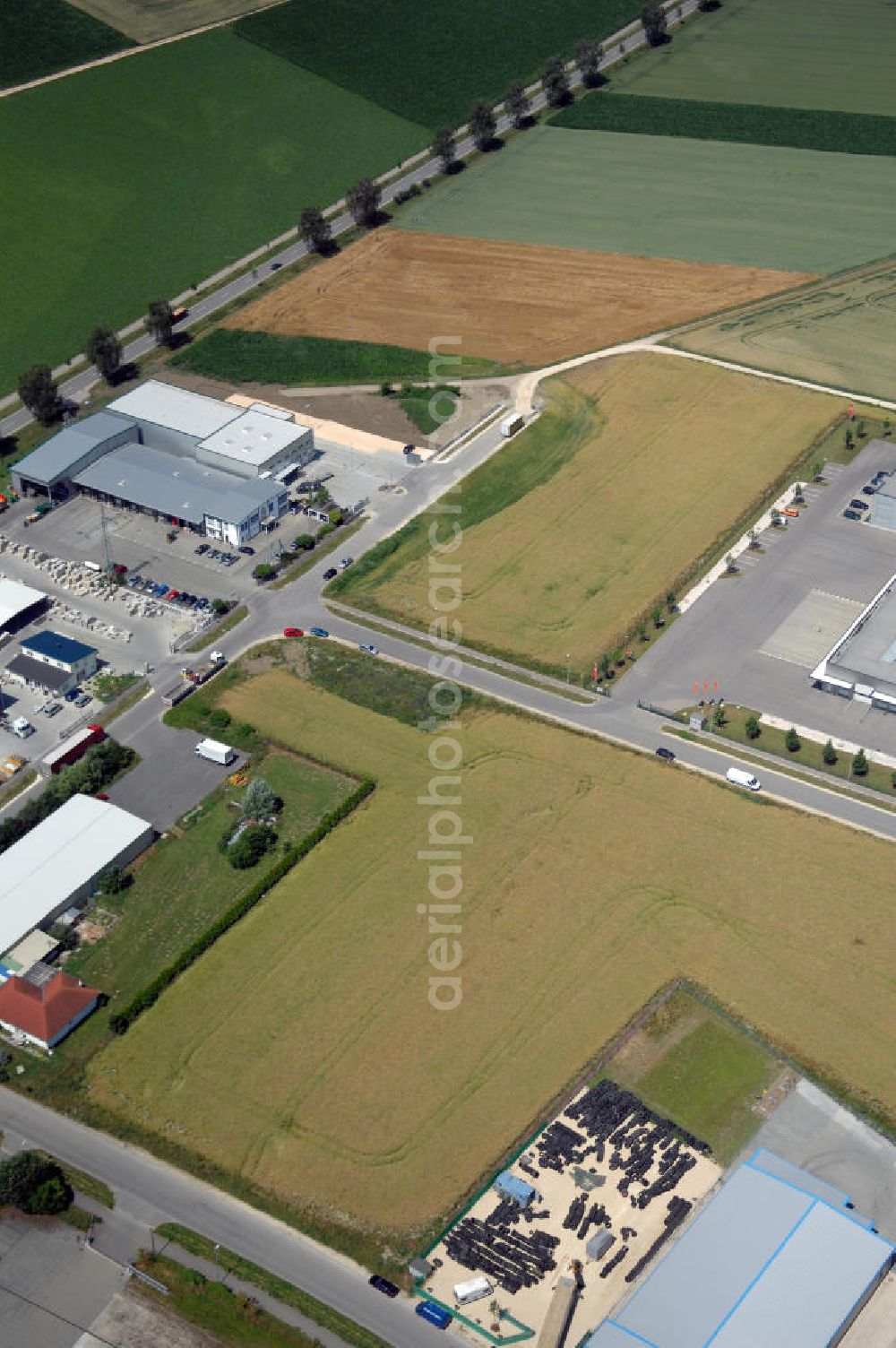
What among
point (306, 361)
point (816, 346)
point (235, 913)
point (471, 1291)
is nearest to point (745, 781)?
point (235, 913)

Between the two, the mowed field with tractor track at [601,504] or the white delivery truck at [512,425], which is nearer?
the mowed field with tractor track at [601,504]

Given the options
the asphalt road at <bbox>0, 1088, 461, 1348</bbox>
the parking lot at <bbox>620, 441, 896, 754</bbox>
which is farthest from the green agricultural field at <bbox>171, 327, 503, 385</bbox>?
the asphalt road at <bbox>0, 1088, 461, 1348</bbox>

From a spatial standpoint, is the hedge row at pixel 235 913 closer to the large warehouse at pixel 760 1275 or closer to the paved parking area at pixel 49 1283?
the paved parking area at pixel 49 1283

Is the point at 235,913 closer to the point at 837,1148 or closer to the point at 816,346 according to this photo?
the point at 837,1148

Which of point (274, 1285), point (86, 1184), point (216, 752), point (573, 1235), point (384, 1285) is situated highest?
point (216, 752)

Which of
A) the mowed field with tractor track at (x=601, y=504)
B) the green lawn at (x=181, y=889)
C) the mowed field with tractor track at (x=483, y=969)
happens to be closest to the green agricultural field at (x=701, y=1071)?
the mowed field with tractor track at (x=483, y=969)
